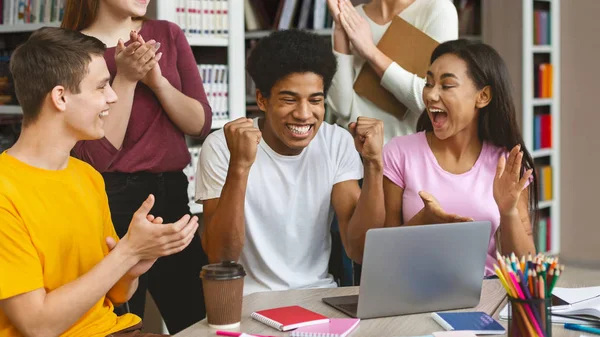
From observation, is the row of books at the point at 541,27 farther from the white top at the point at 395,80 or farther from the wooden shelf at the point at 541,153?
the white top at the point at 395,80

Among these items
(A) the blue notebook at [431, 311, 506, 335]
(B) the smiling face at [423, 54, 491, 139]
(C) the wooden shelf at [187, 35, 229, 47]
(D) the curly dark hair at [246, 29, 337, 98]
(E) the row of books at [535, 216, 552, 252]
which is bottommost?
A: (E) the row of books at [535, 216, 552, 252]

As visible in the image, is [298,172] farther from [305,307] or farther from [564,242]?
[564,242]

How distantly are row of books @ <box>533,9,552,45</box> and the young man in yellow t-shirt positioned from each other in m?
3.69

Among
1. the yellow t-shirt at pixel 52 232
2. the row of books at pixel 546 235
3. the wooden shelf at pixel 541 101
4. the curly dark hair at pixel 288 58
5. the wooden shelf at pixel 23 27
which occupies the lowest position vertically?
the row of books at pixel 546 235

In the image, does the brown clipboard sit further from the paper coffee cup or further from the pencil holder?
the pencil holder

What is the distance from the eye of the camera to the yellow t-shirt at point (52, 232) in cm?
152

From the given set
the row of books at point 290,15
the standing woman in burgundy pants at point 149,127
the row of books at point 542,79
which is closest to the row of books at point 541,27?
the row of books at point 542,79

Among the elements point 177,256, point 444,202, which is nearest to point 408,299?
point 444,202

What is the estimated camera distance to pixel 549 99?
16.4 feet

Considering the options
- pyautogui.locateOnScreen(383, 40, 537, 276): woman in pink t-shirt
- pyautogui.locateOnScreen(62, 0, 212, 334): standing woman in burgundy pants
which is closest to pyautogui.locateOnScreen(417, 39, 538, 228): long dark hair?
pyautogui.locateOnScreen(383, 40, 537, 276): woman in pink t-shirt

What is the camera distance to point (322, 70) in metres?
2.19

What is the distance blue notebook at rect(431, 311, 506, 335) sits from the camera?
1.51m

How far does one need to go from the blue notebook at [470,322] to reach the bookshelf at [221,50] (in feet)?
5.55

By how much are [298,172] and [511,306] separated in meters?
0.95
